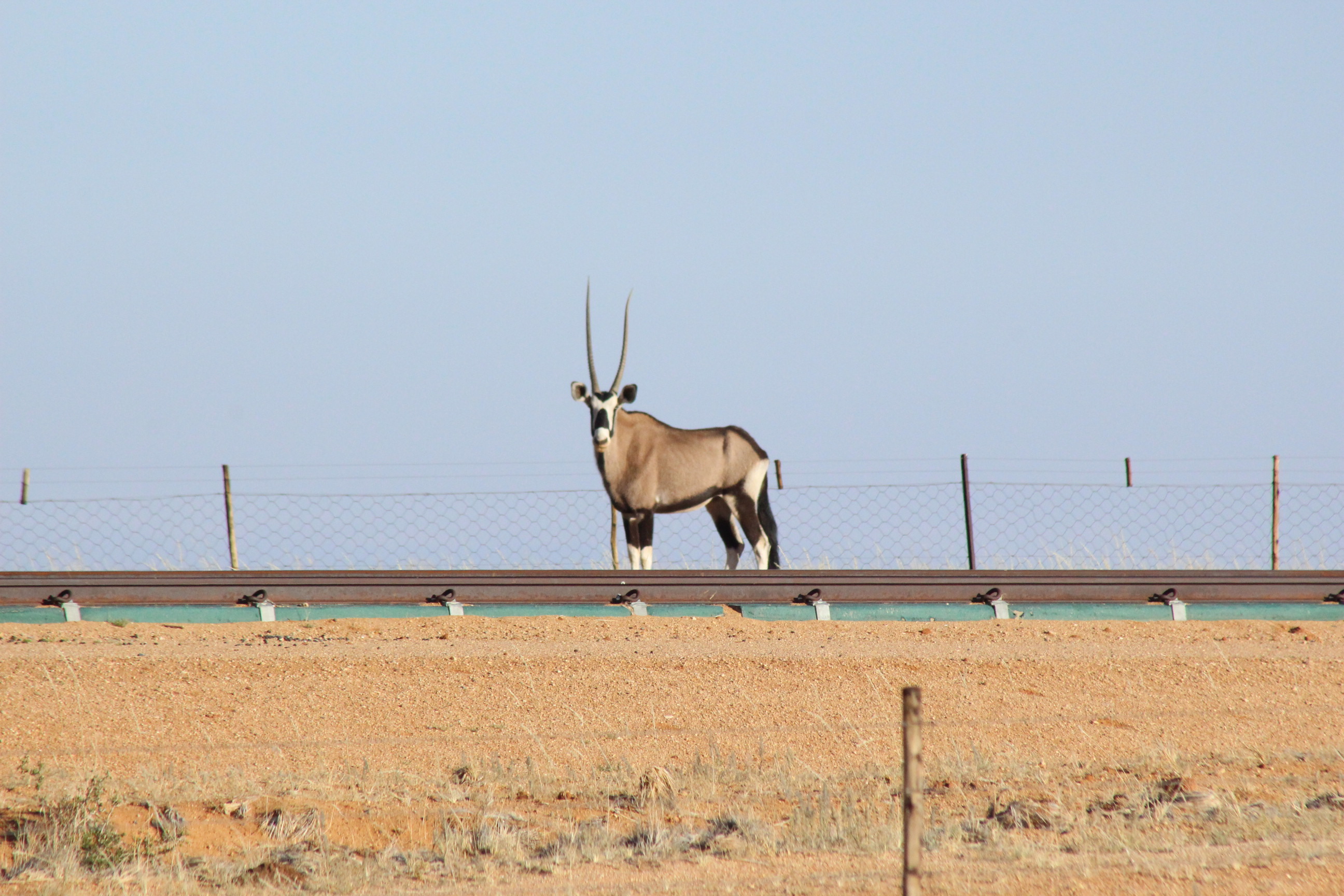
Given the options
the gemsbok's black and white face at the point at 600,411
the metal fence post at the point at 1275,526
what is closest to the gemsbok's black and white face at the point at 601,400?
the gemsbok's black and white face at the point at 600,411

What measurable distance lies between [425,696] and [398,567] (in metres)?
6.39

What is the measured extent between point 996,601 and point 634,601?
292 cm

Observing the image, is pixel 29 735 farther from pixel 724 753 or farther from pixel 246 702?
pixel 724 753

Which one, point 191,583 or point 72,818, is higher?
point 191,583

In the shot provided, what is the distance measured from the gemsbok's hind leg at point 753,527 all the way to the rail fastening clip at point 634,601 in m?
4.48

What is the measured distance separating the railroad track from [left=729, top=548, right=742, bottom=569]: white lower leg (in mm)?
3823

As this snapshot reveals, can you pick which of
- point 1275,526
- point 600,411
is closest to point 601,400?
point 600,411

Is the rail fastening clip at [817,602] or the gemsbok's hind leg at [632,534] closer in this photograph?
the rail fastening clip at [817,602]

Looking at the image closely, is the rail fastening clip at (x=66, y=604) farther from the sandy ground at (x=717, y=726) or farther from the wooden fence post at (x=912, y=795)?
the wooden fence post at (x=912, y=795)

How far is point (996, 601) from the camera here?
10.9m

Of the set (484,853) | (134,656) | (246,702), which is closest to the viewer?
(484,853)

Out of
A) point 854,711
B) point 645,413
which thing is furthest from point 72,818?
point 645,413

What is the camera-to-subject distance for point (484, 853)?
5.79 metres

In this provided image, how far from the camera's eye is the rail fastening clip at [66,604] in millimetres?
10391
